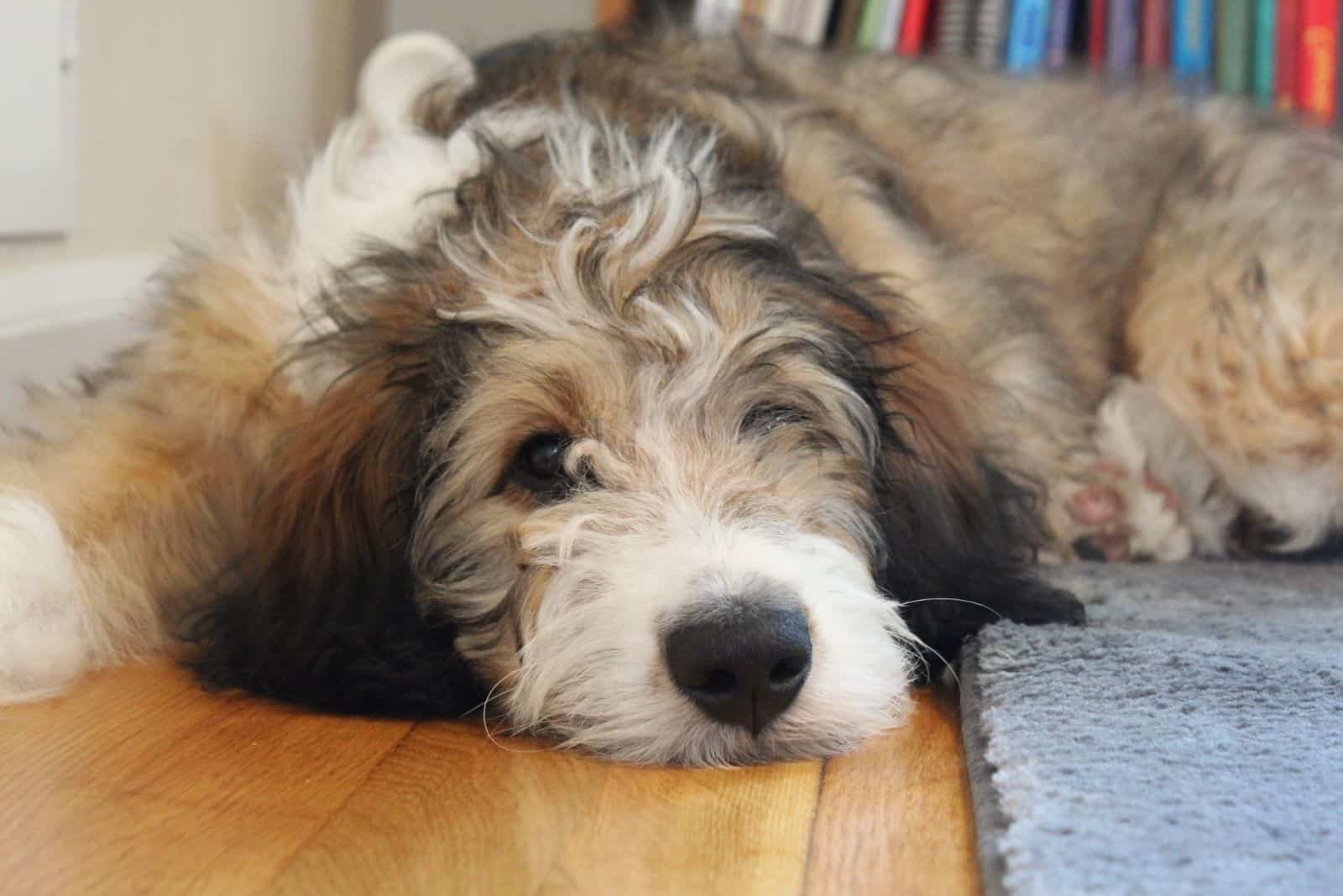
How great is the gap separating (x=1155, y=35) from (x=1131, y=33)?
61 millimetres

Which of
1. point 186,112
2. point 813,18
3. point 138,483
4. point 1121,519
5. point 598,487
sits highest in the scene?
point 813,18

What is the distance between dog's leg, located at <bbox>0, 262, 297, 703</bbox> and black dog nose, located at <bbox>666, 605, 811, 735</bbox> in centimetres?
74

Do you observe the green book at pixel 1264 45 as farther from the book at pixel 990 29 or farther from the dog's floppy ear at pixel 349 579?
the dog's floppy ear at pixel 349 579

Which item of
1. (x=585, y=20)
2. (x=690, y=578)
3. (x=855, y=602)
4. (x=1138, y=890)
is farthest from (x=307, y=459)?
(x=585, y=20)

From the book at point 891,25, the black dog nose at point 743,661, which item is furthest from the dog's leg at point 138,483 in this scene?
the book at point 891,25

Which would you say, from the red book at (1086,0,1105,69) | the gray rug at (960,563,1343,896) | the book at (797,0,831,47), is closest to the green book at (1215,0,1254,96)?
the red book at (1086,0,1105,69)

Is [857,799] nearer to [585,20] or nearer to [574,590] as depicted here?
[574,590]

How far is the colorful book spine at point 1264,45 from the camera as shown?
3.84 m

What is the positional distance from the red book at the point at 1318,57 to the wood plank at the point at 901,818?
2772 millimetres

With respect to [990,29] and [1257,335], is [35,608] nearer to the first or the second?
[1257,335]

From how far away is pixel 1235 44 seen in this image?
153 inches

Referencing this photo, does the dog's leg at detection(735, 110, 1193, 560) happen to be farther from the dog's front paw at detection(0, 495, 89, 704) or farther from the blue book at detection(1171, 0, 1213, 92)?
the blue book at detection(1171, 0, 1213, 92)

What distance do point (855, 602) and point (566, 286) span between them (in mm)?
461

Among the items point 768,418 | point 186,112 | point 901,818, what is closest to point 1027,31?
point 186,112
